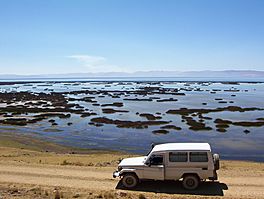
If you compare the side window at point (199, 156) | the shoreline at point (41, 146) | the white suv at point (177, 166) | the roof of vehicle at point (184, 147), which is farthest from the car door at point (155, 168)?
the shoreline at point (41, 146)

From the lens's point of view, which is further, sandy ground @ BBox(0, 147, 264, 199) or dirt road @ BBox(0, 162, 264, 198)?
dirt road @ BBox(0, 162, 264, 198)

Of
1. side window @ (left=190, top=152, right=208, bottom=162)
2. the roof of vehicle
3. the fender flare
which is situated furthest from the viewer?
the fender flare

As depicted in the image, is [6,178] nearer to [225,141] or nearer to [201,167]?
[201,167]

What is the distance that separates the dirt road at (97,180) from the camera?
17.6 metres

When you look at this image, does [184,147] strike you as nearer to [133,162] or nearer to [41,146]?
[133,162]

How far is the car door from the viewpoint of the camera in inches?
696

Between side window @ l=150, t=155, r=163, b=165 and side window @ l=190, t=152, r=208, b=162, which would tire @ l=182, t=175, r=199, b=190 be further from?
side window @ l=150, t=155, r=163, b=165

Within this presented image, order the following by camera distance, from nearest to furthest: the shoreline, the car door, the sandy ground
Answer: the sandy ground, the car door, the shoreline

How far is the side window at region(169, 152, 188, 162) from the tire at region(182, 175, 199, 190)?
3.06 ft

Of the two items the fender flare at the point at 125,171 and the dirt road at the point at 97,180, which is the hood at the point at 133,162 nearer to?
the fender flare at the point at 125,171

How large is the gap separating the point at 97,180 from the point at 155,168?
160 inches

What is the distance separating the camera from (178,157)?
17594 millimetres

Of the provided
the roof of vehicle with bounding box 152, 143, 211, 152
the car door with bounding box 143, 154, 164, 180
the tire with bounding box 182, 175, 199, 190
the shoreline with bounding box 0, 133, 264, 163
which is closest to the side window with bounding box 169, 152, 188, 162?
the roof of vehicle with bounding box 152, 143, 211, 152

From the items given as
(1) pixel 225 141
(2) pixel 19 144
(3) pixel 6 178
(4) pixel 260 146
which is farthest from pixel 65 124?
(3) pixel 6 178
